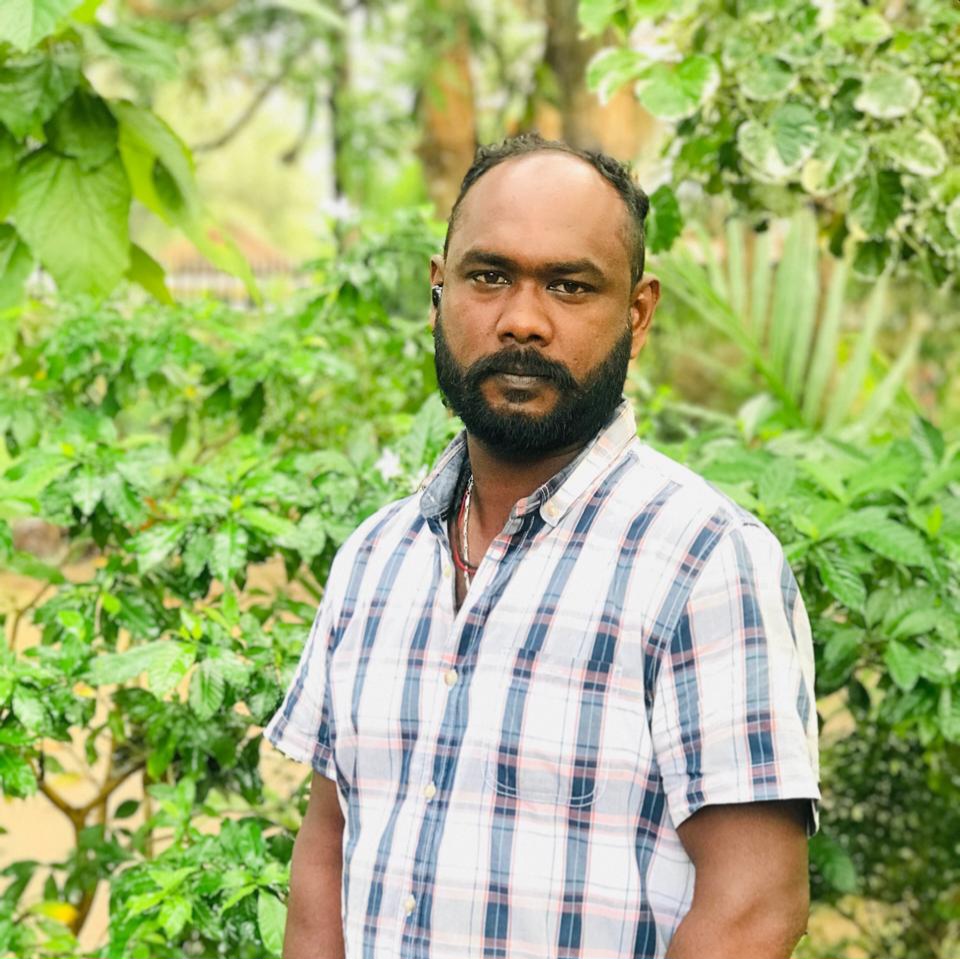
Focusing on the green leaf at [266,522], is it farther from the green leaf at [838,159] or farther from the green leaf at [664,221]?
the green leaf at [838,159]

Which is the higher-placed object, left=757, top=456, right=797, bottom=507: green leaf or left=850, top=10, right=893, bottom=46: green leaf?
left=850, top=10, right=893, bottom=46: green leaf

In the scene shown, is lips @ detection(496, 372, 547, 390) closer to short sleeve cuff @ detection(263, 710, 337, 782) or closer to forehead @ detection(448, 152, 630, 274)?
forehead @ detection(448, 152, 630, 274)

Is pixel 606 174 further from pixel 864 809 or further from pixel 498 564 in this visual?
pixel 864 809

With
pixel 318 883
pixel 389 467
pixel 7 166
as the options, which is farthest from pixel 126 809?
pixel 7 166

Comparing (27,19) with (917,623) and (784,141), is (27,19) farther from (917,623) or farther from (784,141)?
(917,623)

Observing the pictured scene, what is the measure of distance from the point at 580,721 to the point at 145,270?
5.90 ft

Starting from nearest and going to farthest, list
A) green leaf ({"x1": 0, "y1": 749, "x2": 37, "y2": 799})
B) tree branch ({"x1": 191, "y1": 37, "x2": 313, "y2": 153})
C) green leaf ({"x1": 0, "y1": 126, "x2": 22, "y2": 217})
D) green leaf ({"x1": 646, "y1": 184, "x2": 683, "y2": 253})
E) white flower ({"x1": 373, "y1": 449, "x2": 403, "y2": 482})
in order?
green leaf ({"x1": 0, "y1": 749, "x2": 37, "y2": 799}) < white flower ({"x1": 373, "y1": 449, "x2": 403, "y2": 482}) < green leaf ({"x1": 0, "y1": 126, "x2": 22, "y2": 217}) < green leaf ({"x1": 646, "y1": 184, "x2": 683, "y2": 253}) < tree branch ({"x1": 191, "y1": 37, "x2": 313, "y2": 153})

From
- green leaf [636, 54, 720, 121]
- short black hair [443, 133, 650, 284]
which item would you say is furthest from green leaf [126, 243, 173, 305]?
short black hair [443, 133, 650, 284]

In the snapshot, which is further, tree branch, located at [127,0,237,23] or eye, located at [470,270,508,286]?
tree branch, located at [127,0,237,23]

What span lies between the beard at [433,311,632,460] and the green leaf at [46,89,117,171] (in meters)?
1.29

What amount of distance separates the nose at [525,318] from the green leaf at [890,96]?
1.41 m

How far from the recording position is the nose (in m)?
1.47

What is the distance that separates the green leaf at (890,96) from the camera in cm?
255

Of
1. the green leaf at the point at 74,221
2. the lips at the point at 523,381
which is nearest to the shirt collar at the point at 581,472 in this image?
the lips at the point at 523,381
